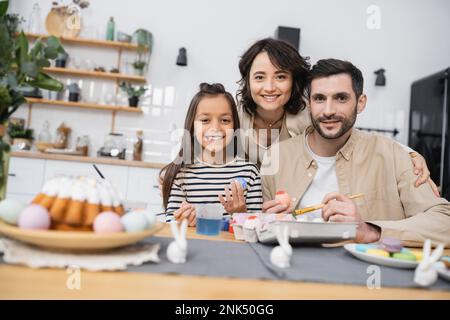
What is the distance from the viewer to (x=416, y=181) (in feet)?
4.85

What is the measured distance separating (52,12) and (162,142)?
155 centimetres

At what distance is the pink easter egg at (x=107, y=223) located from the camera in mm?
673

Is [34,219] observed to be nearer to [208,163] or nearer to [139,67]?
[208,163]

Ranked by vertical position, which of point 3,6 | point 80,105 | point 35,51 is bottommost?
point 35,51

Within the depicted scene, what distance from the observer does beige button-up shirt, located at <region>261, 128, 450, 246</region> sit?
4.94ft

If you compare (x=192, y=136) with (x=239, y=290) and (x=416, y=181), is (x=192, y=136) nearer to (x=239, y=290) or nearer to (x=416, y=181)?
(x=416, y=181)

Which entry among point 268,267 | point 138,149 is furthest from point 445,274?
point 138,149

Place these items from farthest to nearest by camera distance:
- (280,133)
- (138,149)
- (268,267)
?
1. (138,149)
2. (280,133)
3. (268,267)


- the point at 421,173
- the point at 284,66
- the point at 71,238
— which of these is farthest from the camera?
the point at 284,66

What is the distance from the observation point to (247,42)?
3871mm

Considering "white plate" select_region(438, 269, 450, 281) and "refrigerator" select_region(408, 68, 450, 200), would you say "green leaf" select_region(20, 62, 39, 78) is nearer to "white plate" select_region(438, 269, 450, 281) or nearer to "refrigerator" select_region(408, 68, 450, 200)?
"white plate" select_region(438, 269, 450, 281)

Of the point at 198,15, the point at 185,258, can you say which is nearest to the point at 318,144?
the point at 185,258

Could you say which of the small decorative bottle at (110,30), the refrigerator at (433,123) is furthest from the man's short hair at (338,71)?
the small decorative bottle at (110,30)

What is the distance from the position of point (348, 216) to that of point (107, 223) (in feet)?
2.27
